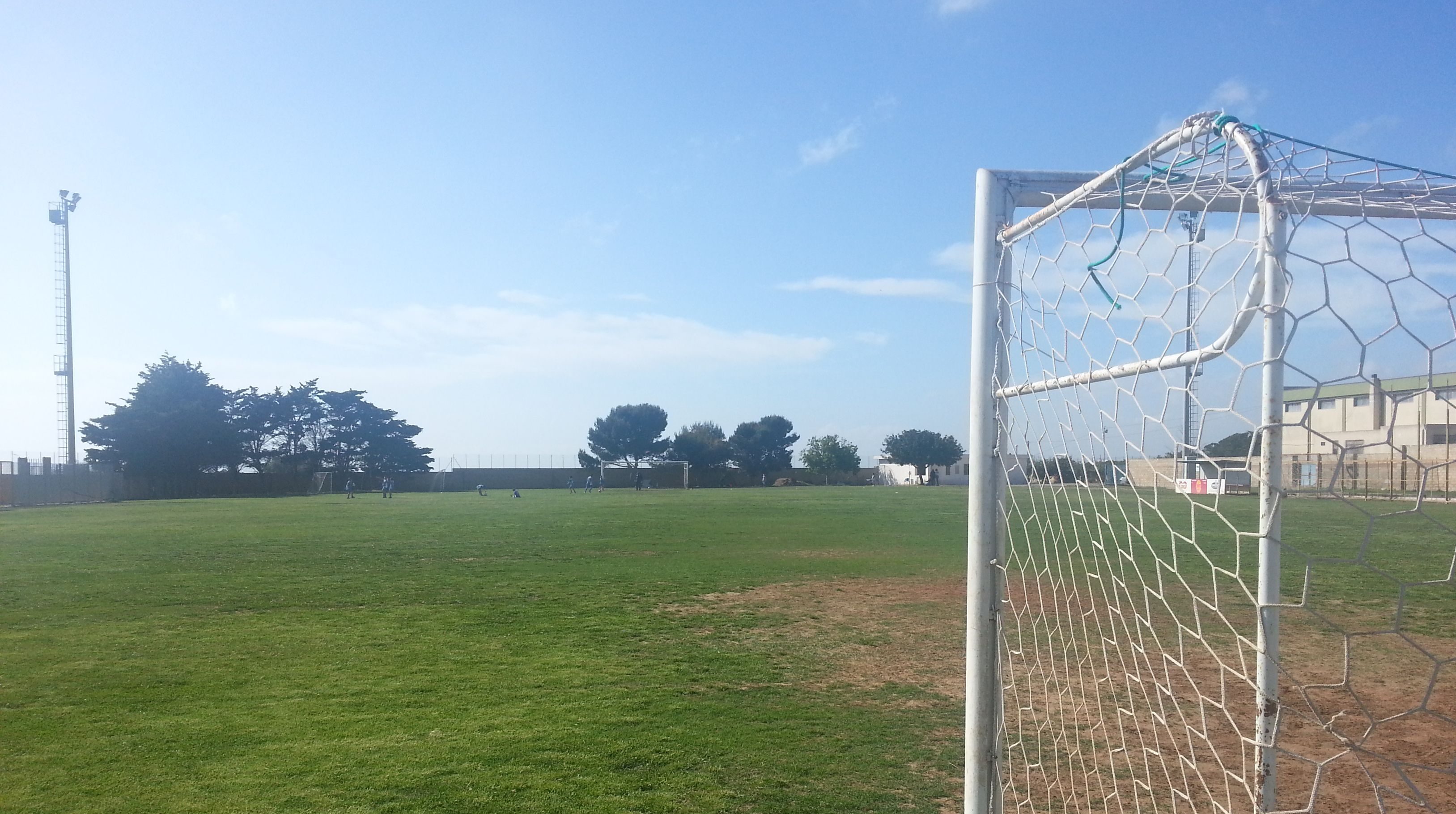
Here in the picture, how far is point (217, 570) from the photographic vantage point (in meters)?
13.3

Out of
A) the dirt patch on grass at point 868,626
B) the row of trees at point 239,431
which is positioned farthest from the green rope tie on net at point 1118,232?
the row of trees at point 239,431

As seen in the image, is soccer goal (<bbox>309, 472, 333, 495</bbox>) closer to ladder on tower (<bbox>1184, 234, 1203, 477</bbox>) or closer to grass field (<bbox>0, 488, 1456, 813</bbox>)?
grass field (<bbox>0, 488, 1456, 813</bbox>)

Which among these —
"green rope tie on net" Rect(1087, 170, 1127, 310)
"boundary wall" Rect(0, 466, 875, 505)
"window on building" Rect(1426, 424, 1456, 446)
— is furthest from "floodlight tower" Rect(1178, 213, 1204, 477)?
"boundary wall" Rect(0, 466, 875, 505)

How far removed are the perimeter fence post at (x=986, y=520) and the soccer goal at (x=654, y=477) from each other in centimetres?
6478

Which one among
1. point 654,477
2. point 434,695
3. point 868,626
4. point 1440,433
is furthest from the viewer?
point 654,477

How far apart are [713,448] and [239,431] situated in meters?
39.4

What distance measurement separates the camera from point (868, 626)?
8.85 metres

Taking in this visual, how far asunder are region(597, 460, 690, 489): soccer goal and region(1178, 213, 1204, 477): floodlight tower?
65.7 metres

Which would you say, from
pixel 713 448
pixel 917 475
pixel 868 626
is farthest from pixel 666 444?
pixel 868 626

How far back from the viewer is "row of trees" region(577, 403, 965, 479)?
86.1m

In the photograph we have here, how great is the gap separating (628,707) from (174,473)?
199 feet

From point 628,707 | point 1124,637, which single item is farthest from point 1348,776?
point 628,707

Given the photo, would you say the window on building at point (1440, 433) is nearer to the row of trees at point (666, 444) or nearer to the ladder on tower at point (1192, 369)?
the ladder on tower at point (1192, 369)

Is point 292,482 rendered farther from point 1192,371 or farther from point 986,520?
point 1192,371
